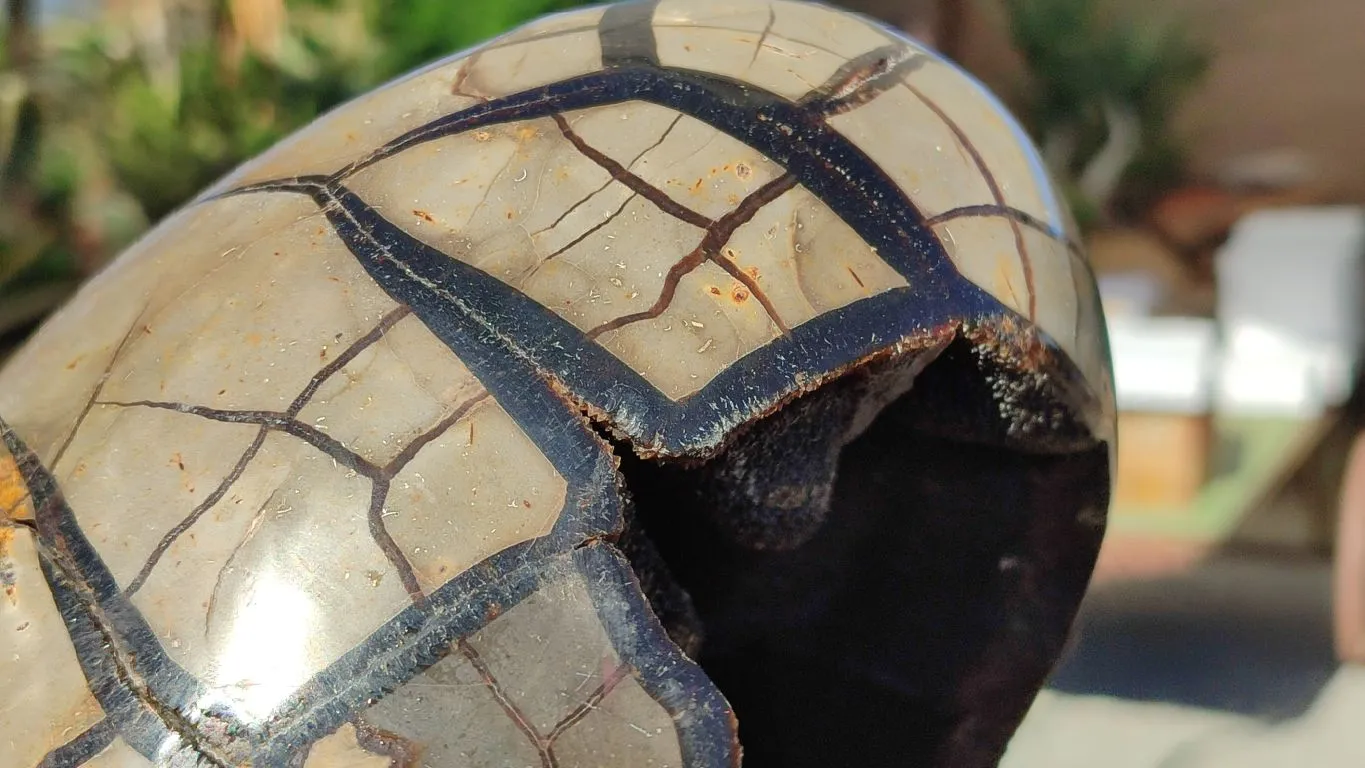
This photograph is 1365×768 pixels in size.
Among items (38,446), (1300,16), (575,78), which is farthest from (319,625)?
(1300,16)

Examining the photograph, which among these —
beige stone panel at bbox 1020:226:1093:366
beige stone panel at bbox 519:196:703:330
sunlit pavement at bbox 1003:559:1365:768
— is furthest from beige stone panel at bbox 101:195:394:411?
sunlit pavement at bbox 1003:559:1365:768

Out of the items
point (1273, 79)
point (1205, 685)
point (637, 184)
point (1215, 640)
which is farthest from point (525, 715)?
point (1273, 79)

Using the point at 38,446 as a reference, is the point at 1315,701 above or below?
below

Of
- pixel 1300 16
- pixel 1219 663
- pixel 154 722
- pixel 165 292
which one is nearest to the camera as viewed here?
pixel 154 722

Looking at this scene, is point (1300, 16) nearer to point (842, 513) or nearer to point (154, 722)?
point (842, 513)

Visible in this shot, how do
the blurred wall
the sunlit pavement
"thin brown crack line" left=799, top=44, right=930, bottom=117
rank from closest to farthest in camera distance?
1. "thin brown crack line" left=799, top=44, right=930, bottom=117
2. the sunlit pavement
3. the blurred wall

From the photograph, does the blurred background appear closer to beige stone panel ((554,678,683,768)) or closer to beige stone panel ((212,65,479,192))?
beige stone panel ((554,678,683,768))
